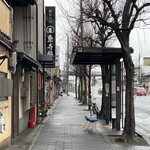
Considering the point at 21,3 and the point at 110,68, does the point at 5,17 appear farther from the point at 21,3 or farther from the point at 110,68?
the point at 110,68

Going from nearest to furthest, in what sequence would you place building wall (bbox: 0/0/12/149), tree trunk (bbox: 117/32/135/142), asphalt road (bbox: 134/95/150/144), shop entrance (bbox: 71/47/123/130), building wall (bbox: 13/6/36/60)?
building wall (bbox: 0/0/12/149), tree trunk (bbox: 117/32/135/142), shop entrance (bbox: 71/47/123/130), asphalt road (bbox: 134/95/150/144), building wall (bbox: 13/6/36/60)

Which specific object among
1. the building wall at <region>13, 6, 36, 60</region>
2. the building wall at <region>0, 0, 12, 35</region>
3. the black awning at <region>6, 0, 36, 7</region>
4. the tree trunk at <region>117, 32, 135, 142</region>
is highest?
the black awning at <region>6, 0, 36, 7</region>

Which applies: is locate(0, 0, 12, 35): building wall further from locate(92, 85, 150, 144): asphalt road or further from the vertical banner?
the vertical banner

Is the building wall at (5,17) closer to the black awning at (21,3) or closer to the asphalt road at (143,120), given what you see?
the black awning at (21,3)

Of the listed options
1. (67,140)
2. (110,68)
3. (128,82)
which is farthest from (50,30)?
(67,140)

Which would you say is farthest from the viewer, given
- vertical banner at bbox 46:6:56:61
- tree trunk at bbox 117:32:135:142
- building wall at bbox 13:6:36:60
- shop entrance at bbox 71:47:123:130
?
vertical banner at bbox 46:6:56:61

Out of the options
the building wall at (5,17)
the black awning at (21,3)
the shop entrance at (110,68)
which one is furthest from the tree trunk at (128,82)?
the black awning at (21,3)

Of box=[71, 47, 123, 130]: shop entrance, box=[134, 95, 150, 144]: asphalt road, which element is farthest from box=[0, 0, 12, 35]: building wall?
box=[134, 95, 150, 144]: asphalt road

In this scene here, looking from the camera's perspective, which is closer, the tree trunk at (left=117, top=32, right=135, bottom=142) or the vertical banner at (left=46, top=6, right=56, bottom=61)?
the tree trunk at (left=117, top=32, right=135, bottom=142)

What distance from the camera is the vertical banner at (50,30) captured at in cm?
2620

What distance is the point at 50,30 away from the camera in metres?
26.7

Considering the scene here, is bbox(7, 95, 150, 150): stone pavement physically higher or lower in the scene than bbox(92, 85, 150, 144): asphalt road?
higher

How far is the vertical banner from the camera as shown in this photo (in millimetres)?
26202

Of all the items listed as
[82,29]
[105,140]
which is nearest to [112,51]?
[105,140]
